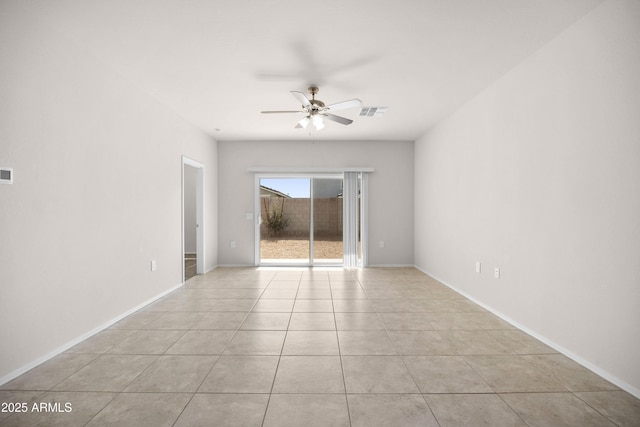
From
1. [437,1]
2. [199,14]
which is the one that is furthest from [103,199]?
[437,1]

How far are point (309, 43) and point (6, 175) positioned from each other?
7.64 feet

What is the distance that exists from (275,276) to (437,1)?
4.27m

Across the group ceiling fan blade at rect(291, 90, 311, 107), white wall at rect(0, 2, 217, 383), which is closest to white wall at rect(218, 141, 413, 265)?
white wall at rect(0, 2, 217, 383)

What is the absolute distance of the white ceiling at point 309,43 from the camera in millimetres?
2102

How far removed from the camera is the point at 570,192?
2.34 meters

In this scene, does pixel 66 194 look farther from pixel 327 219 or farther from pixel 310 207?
pixel 327 219

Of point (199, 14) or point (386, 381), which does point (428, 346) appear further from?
point (199, 14)

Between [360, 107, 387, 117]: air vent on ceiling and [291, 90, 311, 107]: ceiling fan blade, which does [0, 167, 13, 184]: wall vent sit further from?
[360, 107, 387, 117]: air vent on ceiling

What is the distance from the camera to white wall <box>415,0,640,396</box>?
1.93 meters

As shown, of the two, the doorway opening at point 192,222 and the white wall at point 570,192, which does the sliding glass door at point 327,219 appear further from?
the white wall at point 570,192

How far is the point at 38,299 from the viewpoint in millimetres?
2215

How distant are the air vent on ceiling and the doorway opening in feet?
8.85

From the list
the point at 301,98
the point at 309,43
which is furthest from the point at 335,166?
the point at 309,43

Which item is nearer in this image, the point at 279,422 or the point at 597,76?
the point at 279,422
